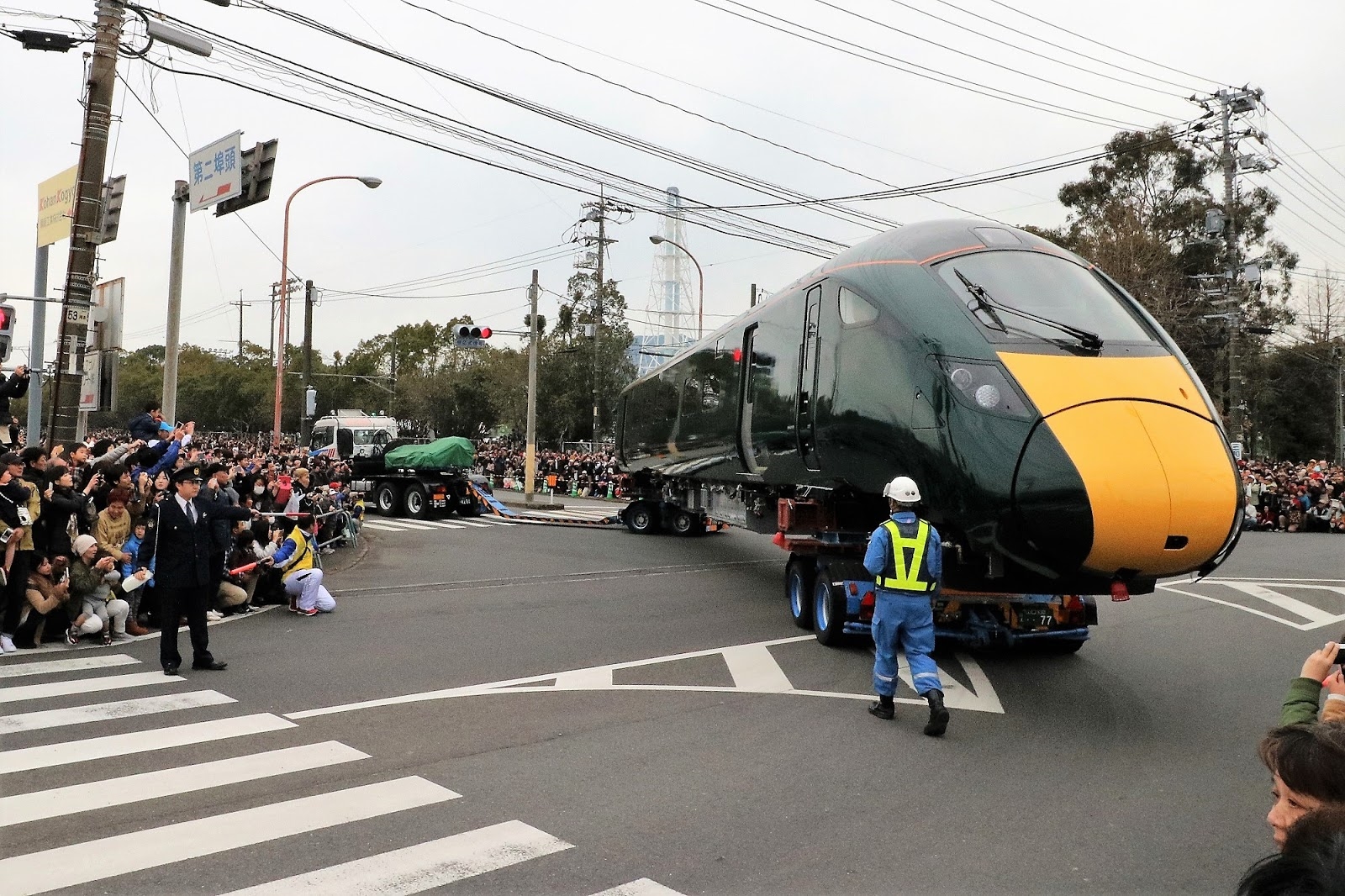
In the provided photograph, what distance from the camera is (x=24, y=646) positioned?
9.71 metres

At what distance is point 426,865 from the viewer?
15.2 ft

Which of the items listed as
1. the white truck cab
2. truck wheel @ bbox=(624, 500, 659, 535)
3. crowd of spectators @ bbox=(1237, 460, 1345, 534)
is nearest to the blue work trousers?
truck wheel @ bbox=(624, 500, 659, 535)

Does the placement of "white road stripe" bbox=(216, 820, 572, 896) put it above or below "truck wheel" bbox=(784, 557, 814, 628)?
below

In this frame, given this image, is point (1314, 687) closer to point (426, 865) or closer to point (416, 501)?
point (426, 865)

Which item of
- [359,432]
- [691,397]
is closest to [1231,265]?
[691,397]

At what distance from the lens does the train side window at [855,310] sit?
9.41 metres

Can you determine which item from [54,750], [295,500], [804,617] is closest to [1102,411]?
[804,617]

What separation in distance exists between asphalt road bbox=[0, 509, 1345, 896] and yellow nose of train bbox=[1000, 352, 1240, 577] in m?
1.29

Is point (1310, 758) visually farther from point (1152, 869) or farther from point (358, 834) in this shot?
point (358, 834)

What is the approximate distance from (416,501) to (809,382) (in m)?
19.4

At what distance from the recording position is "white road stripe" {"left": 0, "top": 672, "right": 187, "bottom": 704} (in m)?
7.89

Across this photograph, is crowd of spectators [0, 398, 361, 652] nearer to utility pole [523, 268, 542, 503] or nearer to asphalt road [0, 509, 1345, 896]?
asphalt road [0, 509, 1345, 896]

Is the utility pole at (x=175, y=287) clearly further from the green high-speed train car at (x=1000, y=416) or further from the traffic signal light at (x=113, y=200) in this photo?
the green high-speed train car at (x=1000, y=416)

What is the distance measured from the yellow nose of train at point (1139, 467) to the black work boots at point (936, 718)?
1384 mm
